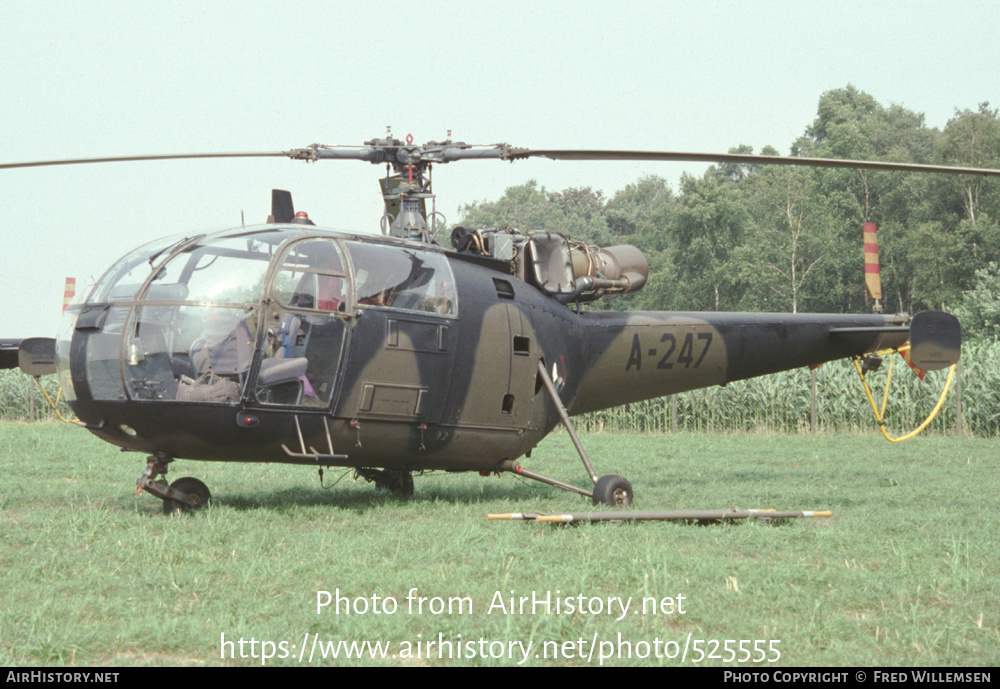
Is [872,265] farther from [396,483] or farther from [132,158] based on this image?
[132,158]

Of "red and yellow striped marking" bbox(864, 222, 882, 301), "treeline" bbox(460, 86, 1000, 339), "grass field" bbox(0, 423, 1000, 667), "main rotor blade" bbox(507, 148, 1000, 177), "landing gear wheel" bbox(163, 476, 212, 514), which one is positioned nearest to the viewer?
"grass field" bbox(0, 423, 1000, 667)

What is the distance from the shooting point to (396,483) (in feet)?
36.6

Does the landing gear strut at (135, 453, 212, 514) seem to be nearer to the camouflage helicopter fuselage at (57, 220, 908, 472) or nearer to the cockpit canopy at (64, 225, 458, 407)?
the camouflage helicopter fuselage at (57, 220, 908, 472)

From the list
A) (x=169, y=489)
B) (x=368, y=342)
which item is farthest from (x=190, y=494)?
(x=368, y=342)

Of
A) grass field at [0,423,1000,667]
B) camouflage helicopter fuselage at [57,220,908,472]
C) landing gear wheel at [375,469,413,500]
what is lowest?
landing gear wheel at [375,469,413,500]

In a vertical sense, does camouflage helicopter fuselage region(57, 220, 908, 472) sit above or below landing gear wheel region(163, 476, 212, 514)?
above

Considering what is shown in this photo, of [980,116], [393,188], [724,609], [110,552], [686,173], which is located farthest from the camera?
[686,173]

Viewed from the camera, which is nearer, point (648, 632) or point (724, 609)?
point (648, 632)

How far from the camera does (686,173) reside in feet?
205

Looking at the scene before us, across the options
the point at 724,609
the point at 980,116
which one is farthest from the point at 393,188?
the point at 980,116

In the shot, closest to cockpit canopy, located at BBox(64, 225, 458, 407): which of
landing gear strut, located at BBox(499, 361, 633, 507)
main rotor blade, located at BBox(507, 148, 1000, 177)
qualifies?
main rotor blade, located at BBox(507, 148, 1000, 177)

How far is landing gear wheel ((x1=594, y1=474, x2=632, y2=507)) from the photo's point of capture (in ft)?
33.1
